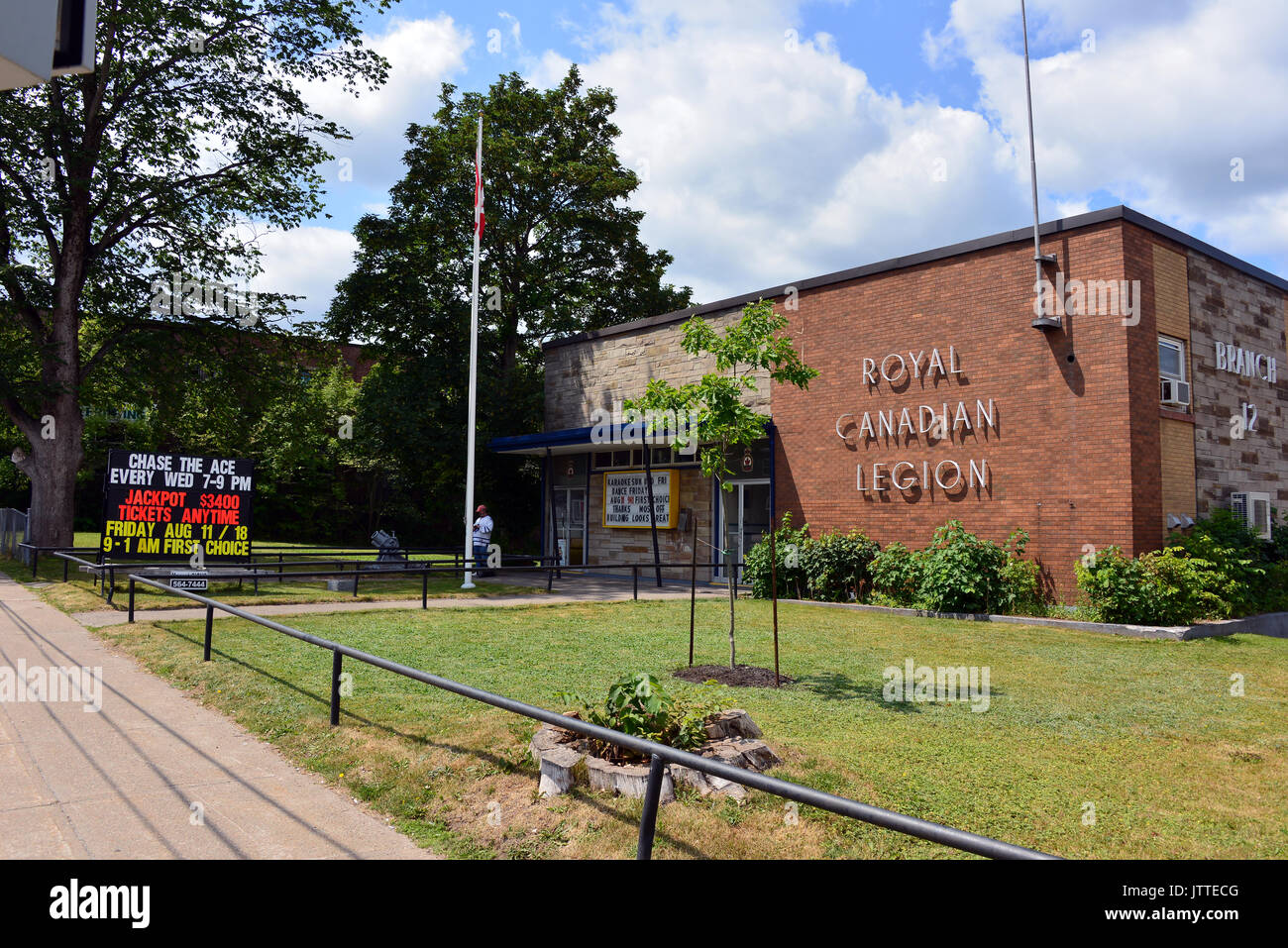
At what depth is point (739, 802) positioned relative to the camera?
4863 mm

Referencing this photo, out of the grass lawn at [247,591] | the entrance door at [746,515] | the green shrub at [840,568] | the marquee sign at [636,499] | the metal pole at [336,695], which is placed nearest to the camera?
the metal pole at [336,695]

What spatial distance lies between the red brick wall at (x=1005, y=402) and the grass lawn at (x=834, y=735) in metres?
3.25

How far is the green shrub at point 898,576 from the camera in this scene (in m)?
15.7

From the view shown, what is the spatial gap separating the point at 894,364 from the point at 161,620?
540 inches

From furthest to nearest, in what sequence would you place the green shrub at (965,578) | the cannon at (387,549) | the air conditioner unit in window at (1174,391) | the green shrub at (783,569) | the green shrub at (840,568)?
the cannon at (387,549) → the green shrub at (783,569) → the green shrub at (840,568) → the air conditioner unit in window at (1174,391) → the green shrub at (965,578)

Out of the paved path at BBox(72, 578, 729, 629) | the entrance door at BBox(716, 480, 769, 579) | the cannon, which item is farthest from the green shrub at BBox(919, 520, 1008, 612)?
the cannon

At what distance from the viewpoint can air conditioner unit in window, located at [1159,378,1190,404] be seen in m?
14.9

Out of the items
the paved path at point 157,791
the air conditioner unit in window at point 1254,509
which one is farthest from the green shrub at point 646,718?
the air conditioner unit in window at point 1254,509

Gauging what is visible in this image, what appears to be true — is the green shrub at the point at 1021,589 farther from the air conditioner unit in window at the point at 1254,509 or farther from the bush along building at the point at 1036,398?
the air conditioner unit in window at the point at 1254,509

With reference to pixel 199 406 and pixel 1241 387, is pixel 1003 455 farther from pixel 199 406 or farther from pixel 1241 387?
pixel 199 406

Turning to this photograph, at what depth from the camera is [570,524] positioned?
25344 mm

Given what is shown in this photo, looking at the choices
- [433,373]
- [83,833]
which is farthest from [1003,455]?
[433,373]

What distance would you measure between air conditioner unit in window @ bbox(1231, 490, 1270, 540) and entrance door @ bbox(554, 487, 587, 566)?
15629mm

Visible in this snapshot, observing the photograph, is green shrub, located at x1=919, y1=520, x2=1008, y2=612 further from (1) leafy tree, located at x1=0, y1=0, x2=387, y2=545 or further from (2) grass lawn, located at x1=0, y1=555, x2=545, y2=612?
(1) leafy tree, located at x1=0, y1=0, x2=387, y2=545
